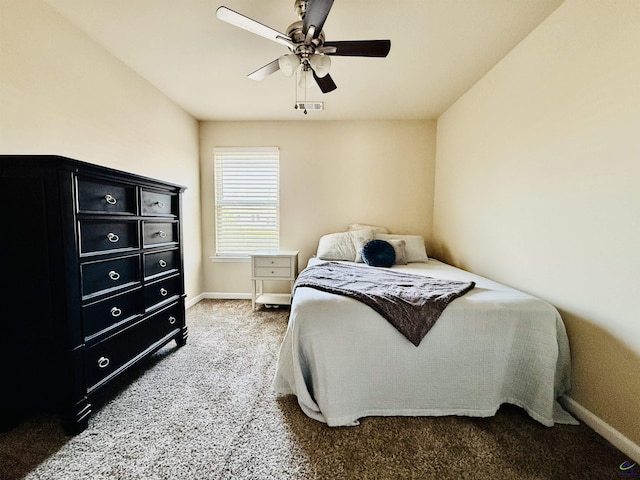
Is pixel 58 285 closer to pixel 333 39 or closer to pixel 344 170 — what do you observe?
pixel 333 39

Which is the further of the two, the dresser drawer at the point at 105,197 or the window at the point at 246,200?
the window at the point at 246,200

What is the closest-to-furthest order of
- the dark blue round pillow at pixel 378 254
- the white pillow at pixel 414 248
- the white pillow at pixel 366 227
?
the dark blue round pillow at pixel 378 254 → the white pillow at pixel 414 248 → the white pillow at pixel 366 227

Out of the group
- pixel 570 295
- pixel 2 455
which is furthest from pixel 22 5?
pixel 570 295

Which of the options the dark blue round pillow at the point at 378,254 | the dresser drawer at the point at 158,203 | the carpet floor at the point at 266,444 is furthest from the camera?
the dark blue round pillow at the point at 378,254

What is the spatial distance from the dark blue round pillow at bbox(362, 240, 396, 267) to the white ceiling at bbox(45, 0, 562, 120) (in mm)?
1541

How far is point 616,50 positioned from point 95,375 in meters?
3.06

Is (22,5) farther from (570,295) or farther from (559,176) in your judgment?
(570,295)

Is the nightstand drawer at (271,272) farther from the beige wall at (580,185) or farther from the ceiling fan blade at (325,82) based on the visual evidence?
the beige wall at (580,185)

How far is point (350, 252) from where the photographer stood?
295cm

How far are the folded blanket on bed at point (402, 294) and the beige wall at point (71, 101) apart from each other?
184 cm

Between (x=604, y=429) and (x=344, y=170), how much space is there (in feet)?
9.88

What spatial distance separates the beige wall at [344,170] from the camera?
3.36 meters

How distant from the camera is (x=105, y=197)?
1.43m

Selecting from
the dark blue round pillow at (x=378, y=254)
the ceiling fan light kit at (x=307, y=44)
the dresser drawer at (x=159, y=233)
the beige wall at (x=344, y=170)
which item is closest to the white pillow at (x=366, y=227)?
the beige wall at (x=344, y=170)
